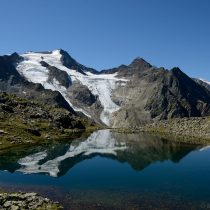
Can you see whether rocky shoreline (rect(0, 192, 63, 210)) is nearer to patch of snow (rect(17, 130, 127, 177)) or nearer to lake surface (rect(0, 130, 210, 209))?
lake surface (rect(0, 130, 210, 209))

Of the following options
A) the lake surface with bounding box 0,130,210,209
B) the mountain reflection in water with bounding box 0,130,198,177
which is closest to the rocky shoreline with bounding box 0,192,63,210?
the lake surface with bounding box 0,130,210,209

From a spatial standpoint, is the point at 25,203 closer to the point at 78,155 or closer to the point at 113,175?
the point at 113,175

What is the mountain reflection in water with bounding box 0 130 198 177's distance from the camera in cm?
12738

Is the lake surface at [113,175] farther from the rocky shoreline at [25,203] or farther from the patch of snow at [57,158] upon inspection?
the rocky shoreline at [25,203]

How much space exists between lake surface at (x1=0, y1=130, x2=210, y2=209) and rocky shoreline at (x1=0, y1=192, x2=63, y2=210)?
3823mm

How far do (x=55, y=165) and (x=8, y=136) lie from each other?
190ft

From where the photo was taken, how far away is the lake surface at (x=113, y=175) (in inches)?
3233

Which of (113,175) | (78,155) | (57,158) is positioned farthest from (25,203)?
(78,155)

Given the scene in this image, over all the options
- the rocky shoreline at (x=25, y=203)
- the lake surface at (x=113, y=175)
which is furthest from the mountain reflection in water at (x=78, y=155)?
the rocky shoreline at (x=25, y=203)

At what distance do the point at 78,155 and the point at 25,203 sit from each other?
87.6 meters

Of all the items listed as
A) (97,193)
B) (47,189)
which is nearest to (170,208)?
(97,193)

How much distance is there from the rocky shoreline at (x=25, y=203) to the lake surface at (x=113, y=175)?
3.82m

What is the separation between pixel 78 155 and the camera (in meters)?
161

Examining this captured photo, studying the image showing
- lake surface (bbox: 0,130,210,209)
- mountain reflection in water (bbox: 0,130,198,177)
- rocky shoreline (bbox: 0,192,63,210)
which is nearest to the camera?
rocky shoreline (bbox: 0,192,63,210)
